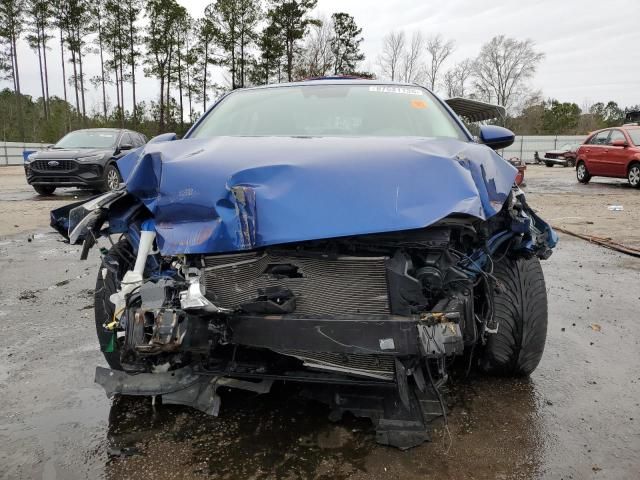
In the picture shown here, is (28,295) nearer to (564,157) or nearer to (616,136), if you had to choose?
(616,136)

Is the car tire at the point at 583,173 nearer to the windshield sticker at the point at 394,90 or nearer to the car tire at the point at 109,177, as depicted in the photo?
the car tire at the point at 109,177

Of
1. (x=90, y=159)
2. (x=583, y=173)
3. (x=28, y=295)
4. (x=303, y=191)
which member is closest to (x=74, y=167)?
(x=90, y=159)

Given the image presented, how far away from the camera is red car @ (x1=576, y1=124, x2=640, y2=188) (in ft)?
44.5

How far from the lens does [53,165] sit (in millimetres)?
10727

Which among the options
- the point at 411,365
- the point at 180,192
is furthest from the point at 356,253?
the point at 180,192

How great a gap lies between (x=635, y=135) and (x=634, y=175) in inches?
46.2

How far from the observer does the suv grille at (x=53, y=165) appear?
10.7 meters

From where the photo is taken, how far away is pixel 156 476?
6.56ft

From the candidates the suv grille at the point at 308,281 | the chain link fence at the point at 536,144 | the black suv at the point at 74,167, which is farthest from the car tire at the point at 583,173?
the chain link fence at the point at 536,144

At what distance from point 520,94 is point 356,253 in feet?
202

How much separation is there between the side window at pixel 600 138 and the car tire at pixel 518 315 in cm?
1409

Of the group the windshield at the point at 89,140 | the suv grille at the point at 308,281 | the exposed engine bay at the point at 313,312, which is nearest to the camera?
Answer: the exposed engine bay at the point at 313,312

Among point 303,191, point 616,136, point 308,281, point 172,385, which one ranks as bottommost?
point 172,385

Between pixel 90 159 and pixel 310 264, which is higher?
pixel 90 159
